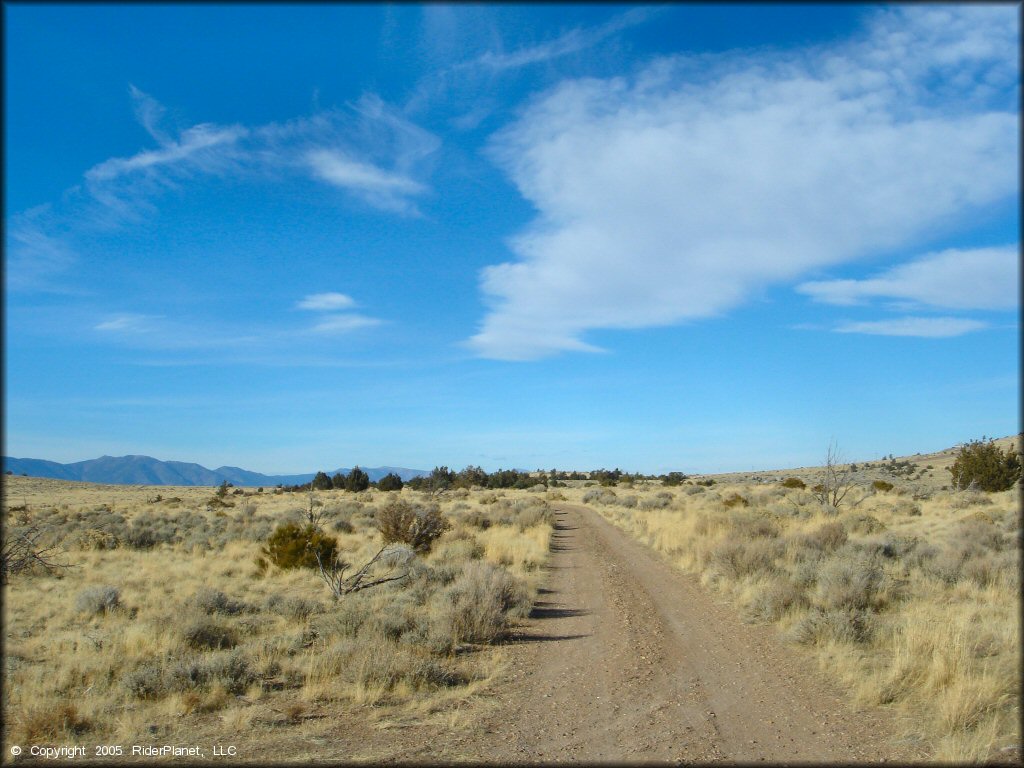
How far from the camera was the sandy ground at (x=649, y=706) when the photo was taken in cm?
626

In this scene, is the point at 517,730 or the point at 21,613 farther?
the point at 21,613

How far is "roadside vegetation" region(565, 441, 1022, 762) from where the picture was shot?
6.73m

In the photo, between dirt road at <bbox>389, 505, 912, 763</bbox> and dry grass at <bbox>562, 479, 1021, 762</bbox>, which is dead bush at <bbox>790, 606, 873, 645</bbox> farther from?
dirt road at <bbox>389, 505, 912, 763</bbox>

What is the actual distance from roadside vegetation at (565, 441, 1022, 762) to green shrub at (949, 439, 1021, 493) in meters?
17.6

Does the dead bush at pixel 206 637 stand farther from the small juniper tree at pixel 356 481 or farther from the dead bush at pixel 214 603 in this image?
the small juniper tree at pixel 356 481

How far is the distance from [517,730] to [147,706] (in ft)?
15.2

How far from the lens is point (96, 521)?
1171 inches

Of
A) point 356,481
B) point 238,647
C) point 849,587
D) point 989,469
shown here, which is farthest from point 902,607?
point 356,481

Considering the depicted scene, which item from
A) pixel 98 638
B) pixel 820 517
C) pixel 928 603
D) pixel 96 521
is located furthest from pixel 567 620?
pixel 96 521

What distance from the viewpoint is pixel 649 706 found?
7496 millimetres

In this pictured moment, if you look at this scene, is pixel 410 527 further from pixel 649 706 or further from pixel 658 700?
pixel 649 706

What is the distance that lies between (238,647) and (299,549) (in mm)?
7629

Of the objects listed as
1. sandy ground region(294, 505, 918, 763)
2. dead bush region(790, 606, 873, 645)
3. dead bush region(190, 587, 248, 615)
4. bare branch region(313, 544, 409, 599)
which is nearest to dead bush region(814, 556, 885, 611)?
dead bush region(790, 606, 873, 645)

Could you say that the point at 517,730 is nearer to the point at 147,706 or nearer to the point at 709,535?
the point at 147,706
